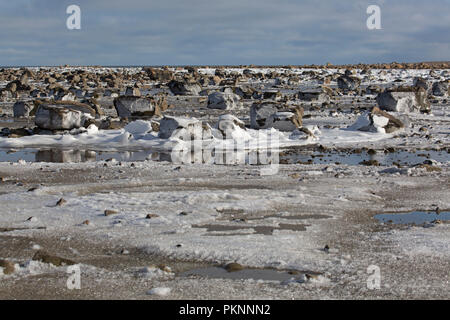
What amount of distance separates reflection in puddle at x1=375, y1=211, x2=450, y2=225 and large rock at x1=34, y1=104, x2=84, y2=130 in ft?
42.3

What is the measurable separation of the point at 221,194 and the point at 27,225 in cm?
299

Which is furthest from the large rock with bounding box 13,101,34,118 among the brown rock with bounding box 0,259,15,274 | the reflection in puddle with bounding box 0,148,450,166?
the brown rock with bounding box 0,259,15,274

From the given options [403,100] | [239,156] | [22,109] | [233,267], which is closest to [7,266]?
[233,267]

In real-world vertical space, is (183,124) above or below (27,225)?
above

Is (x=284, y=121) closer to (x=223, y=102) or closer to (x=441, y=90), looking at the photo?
(x=223, y=102)

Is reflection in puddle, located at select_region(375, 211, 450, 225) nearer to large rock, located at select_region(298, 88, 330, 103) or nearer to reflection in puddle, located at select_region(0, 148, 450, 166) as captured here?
reflection in puddle, located at select_region(0, 148, 450, 166)

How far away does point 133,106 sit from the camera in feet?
77.8

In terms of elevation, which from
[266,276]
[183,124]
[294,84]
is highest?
[294,84]

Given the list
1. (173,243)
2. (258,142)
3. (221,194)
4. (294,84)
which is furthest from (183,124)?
(294,84)

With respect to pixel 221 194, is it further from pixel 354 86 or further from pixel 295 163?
pixel 354 86

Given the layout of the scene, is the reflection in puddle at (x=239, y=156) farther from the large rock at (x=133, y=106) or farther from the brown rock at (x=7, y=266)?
the large rock at (x=133, y=106)

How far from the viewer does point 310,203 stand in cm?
902

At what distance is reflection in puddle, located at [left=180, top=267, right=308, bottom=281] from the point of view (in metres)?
5.86

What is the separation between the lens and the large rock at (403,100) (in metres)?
25.0
